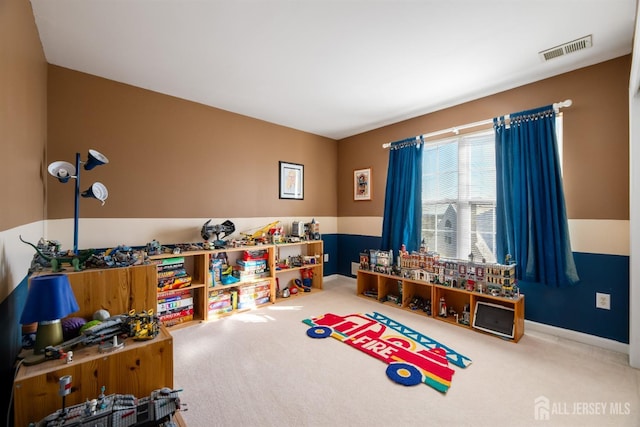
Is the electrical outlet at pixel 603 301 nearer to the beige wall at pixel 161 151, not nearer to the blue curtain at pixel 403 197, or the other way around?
the blue curtain at pixel 403 197

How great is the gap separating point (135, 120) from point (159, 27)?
4.10 feet

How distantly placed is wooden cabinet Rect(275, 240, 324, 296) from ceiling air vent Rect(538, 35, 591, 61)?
325 centimetres

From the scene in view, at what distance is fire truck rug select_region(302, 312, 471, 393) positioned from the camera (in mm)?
1989

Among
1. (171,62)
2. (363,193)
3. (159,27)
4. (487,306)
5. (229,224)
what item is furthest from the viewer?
(363,193)

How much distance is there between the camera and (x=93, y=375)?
1191 millimetres

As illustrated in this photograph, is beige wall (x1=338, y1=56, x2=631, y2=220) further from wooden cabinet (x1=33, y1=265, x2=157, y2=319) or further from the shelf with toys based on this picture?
wooden cabinet (x1=33, y1=265, x2=157, y2=319)

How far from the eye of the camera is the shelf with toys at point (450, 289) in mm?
2648

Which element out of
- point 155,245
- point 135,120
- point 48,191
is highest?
point 135,120

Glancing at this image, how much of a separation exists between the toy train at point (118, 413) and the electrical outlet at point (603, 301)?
3337 mm

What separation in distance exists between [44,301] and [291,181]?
333 cm

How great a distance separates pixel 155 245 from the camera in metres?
2.81

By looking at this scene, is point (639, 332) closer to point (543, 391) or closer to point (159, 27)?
point (543, 391)

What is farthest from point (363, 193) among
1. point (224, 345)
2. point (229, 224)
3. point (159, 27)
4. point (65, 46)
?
point (65, 46)

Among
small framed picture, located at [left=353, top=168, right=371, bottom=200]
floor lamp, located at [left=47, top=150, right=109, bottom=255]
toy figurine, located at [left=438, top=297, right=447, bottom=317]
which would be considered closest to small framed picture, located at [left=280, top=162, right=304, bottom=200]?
small framed picture, located at [left=353, top=168, right=371, bottom=200]
